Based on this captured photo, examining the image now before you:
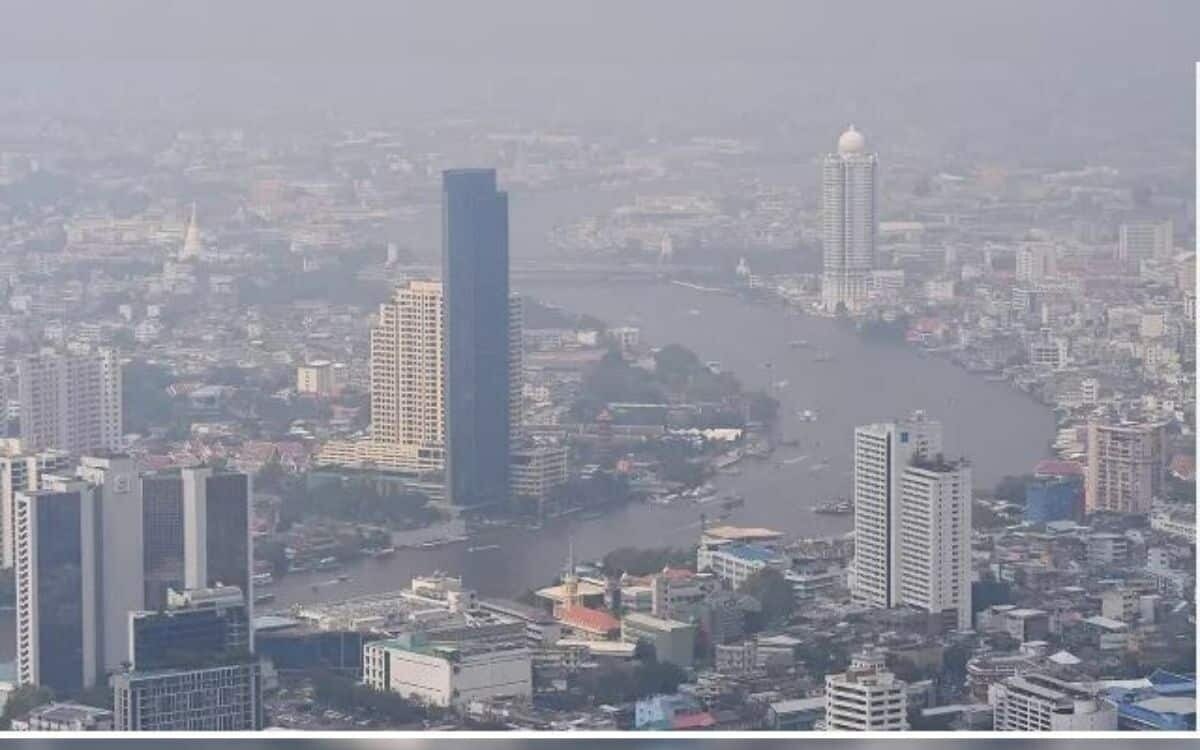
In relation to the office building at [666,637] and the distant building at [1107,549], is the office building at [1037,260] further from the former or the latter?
the office building at [666,637]

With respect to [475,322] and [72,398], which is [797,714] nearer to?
[475,322]

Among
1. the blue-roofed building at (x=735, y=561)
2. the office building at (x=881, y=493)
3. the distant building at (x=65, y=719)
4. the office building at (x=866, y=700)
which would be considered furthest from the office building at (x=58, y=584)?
the office building at (x=881, y=493)

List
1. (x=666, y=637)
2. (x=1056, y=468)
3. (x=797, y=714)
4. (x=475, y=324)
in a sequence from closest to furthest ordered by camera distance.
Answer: (x=797, y=714), (x=666, y=637), (x=1056, y=468), (x=475, y=324)

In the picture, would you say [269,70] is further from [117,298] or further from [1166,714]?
[1166,714]

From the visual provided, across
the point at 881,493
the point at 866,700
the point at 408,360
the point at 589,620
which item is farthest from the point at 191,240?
the point at 866,700

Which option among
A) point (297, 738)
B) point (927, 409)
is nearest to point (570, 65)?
point (927, 409)

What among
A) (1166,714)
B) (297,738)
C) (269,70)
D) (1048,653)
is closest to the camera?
(297,738)
